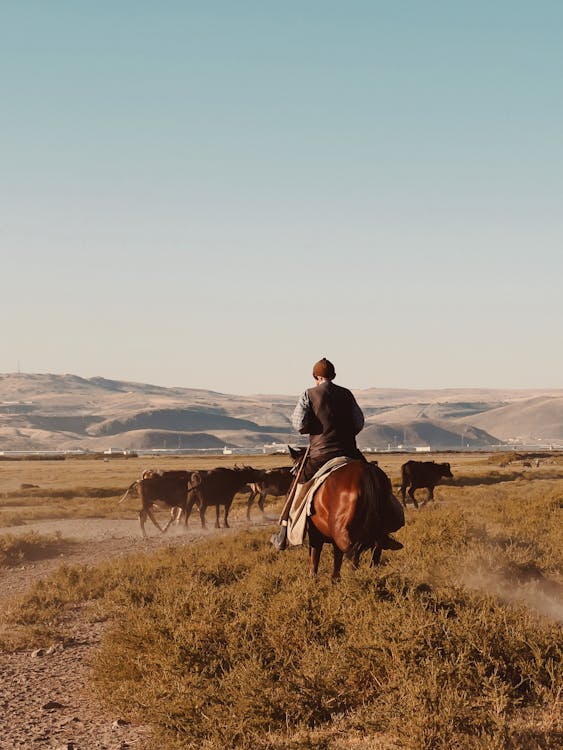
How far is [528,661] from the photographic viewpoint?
6707 millimetres

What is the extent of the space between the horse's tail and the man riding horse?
1.50ft

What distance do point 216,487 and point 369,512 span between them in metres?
19.7

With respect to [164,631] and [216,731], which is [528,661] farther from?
[164,631]

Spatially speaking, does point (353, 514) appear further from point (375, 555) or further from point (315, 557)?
point (315, 557)

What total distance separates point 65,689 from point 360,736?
383 centimetres

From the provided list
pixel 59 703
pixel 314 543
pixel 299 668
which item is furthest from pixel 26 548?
pixel 299 668

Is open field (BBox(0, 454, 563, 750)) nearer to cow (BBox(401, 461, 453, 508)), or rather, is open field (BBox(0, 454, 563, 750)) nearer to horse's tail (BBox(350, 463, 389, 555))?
horse's tail (BBox(350, 463, 389, 555))

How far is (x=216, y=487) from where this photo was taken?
2944cm

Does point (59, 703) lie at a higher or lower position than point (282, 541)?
lower

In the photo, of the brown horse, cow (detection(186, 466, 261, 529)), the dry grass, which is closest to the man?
the brown horse

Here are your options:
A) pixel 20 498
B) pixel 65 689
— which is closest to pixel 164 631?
pixel 65 689

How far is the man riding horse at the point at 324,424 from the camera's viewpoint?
35.8 ft

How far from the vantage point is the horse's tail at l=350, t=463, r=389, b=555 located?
10016 mm

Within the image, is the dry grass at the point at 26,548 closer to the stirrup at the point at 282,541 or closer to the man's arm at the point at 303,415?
the stirrup at the point at 282,541
